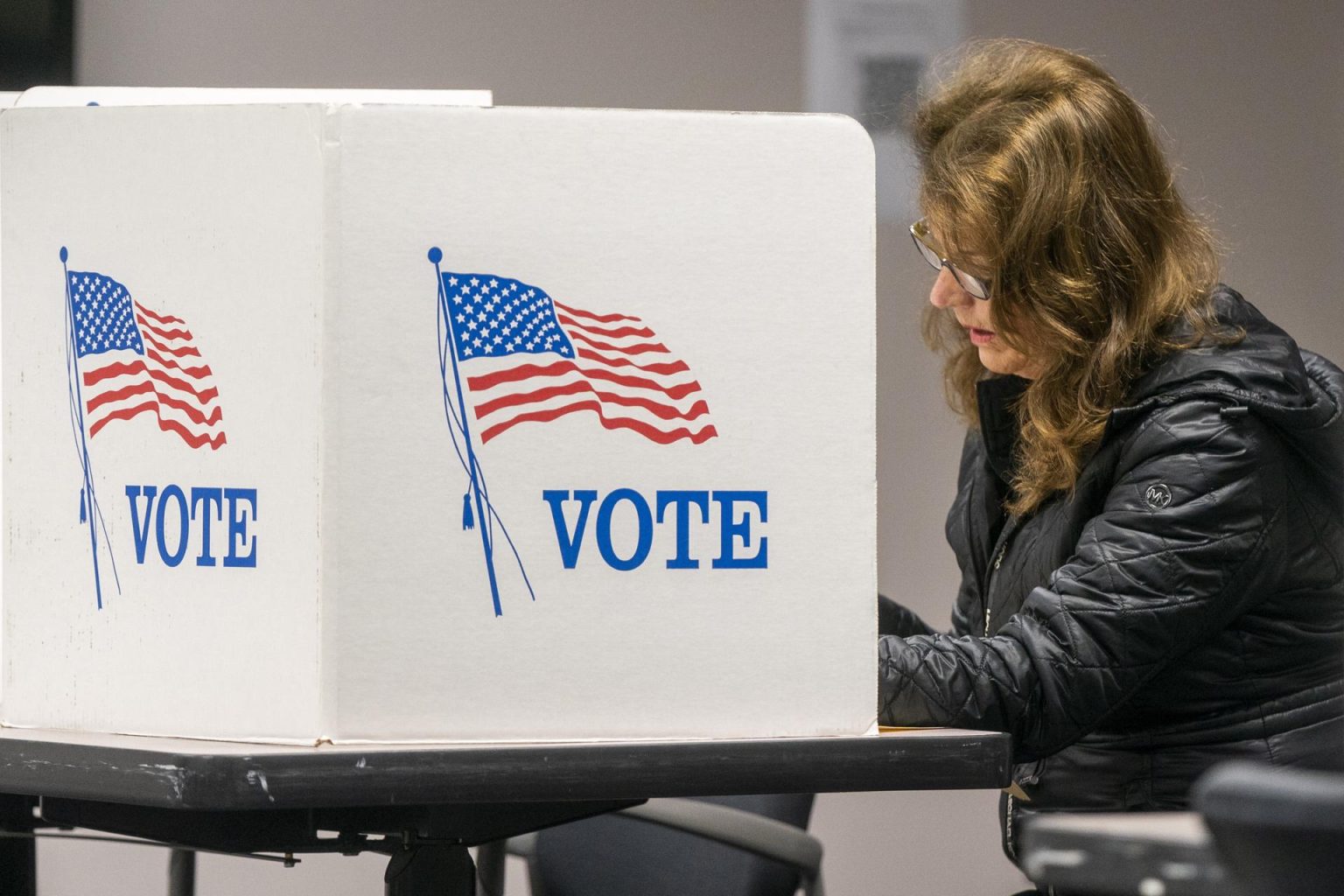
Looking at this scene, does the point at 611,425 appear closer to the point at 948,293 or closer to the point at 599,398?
the point at 599,398

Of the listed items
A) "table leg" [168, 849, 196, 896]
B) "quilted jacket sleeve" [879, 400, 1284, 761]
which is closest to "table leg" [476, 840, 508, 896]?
"table leg" [168, 849, 196, 896]

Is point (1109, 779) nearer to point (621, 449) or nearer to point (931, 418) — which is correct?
point (621, 449)

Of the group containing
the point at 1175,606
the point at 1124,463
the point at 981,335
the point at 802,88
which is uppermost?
the point at 802,88

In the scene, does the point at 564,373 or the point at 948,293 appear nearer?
the point at 564,373

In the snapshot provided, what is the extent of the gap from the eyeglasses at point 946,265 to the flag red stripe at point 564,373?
23.5 inches

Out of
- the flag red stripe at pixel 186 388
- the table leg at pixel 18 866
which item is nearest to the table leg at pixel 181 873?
the table leg at pixel 18 866

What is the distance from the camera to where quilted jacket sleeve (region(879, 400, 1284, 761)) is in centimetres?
113

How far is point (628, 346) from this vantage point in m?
0.88

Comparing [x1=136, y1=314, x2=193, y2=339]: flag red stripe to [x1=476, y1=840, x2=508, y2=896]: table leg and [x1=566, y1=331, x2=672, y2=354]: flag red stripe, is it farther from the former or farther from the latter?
[x1=476, y1=840, x2=508, y2=896]: table leg

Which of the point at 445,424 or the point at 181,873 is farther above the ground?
the point at 445,424

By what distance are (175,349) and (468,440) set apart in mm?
185

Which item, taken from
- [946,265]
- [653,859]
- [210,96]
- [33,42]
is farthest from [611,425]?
[33,42]

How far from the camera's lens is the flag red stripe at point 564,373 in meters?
0.86

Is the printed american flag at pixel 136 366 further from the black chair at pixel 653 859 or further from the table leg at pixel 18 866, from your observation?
the table leg at pixel 18 866
